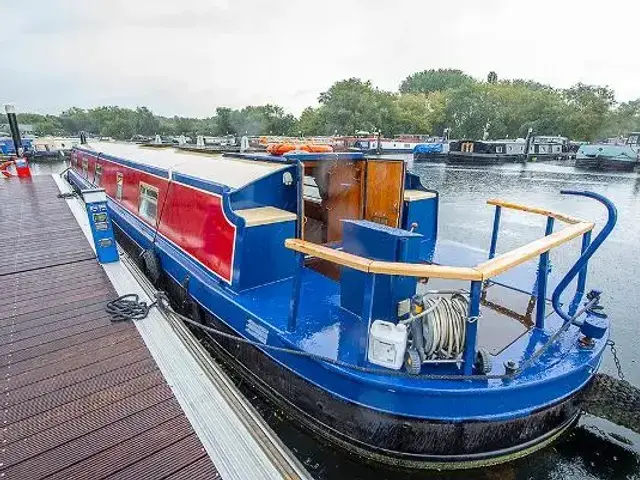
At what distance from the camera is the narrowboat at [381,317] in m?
2.93

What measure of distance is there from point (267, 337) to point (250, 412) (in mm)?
842

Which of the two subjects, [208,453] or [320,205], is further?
[320,205]

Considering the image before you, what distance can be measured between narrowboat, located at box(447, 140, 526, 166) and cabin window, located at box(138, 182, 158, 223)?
98.0 ft

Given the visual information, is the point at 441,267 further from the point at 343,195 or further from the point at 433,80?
the point at 433,80

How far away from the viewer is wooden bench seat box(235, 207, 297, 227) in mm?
4181

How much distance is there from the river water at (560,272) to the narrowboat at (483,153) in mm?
8799

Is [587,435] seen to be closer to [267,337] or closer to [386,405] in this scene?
[386,405]

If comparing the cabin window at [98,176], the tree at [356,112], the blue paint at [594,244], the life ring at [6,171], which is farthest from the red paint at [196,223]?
the tree at [356,112]

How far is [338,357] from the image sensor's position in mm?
3240

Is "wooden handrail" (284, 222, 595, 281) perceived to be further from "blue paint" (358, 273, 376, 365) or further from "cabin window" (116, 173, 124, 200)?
"cabin window" (116, 173, 124, 200)

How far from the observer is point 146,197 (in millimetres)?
6930

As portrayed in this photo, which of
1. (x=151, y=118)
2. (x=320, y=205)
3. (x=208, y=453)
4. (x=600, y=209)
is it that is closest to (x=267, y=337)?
(x=208, y=453)

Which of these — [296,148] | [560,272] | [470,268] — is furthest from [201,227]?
[560,272]

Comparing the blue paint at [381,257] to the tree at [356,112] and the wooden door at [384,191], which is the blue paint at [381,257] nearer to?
the wooden door at [384,191]
